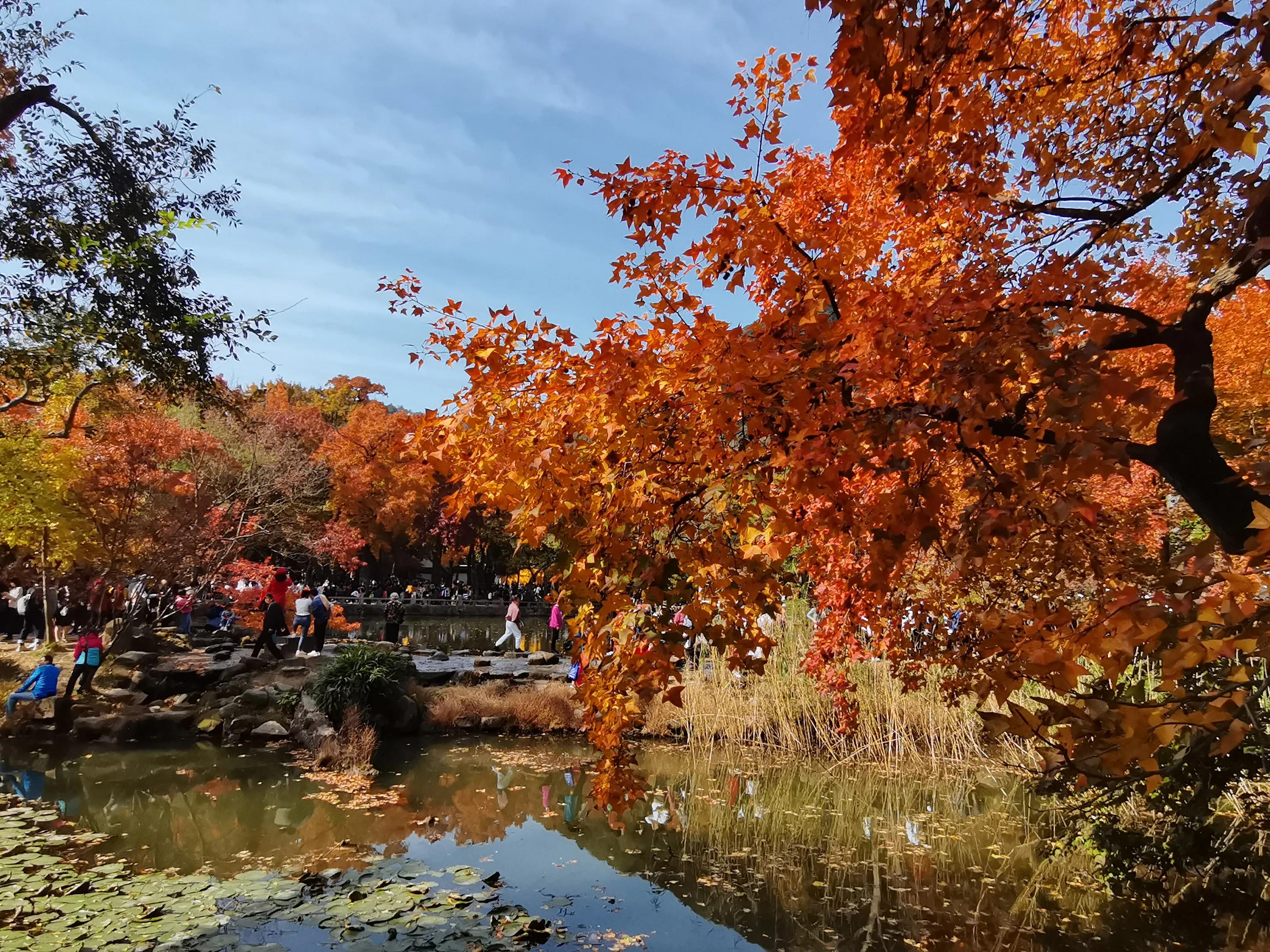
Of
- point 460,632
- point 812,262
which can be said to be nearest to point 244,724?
point 812,262

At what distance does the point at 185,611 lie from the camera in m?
13.6

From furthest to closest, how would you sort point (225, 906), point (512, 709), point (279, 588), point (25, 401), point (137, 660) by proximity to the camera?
point (279, 588) < point (137, 660) < point (512, 709) < point (25, 401) < point (225, 906)

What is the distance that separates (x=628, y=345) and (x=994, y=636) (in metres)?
1.72

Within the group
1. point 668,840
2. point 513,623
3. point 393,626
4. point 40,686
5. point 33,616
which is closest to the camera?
point 668,840

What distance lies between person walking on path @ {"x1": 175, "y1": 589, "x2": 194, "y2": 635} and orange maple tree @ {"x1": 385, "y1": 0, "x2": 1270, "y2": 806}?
37.9 feet

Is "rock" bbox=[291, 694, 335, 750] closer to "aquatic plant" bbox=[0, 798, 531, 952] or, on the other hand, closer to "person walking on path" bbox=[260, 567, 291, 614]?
"person walking on path" bbox=[260, 567, 291, 614]

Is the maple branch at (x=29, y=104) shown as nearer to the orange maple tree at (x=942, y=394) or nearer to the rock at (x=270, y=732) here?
Result: the orange maple tree at (x=942, y=394)

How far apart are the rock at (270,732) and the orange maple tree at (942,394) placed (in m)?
8.25

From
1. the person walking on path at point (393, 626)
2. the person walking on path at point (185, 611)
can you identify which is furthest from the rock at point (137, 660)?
the person walking on path at point (393, 626)

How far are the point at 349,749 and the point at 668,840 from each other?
170 inches

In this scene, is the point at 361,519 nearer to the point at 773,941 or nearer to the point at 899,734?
the point at 899,734

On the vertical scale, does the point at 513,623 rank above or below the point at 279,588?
below

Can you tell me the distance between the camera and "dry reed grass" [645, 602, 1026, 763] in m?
8.87

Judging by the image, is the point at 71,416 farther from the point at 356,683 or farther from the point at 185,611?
the point at 185,611
